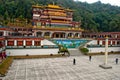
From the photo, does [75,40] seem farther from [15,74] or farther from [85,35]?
[15,74]

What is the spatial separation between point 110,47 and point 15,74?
3551 cm

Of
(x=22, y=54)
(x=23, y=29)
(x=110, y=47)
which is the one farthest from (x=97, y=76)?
(x=23, y=29)

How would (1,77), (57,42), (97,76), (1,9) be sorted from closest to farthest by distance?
(1,77) → (97,76) → (57,42) → (1,9)

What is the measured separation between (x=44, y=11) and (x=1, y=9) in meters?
29.9

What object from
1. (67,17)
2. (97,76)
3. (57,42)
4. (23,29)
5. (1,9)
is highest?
(1,9)

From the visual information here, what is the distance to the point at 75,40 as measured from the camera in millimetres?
51375

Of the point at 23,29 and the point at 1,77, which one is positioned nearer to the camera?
the point at 1,77

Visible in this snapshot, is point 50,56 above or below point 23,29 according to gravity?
below

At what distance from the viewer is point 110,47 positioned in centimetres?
5319

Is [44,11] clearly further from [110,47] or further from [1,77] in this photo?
[1,77]

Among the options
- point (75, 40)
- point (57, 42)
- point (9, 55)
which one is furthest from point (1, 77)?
point (75, 40)

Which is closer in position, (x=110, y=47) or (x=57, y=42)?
(x=57, y=42)

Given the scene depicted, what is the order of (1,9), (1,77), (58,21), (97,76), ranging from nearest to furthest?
(1,77) → (97,76) → (58,21) → (1,9)

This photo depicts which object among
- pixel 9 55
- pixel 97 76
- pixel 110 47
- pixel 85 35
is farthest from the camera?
pixel 85 35
